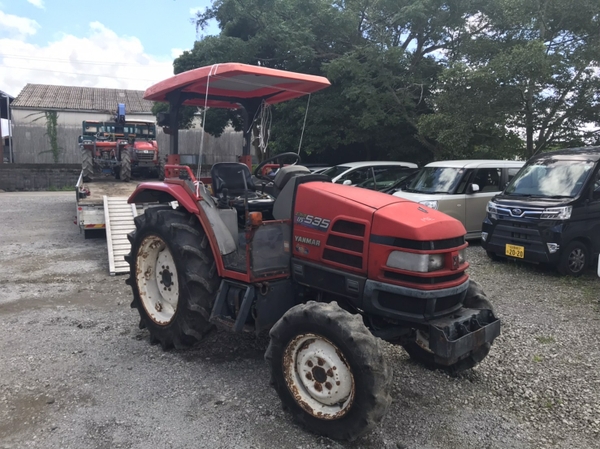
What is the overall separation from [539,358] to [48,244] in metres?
8.22

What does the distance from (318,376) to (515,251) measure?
5148mm

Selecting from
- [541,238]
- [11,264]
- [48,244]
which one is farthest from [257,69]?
[48,244]

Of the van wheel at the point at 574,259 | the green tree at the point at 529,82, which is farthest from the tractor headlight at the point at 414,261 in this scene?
the green tree at the point at 529,82

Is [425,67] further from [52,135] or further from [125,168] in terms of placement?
[52,135]

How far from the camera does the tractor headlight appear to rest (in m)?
2.97

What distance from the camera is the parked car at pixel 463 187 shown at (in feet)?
28.6

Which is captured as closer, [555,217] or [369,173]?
[555,217]

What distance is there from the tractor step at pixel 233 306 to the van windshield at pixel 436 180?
6.07 metres

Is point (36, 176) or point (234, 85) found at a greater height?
point (234, 85)

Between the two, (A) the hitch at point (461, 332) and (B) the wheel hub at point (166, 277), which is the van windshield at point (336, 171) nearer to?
(B) the wheel hub at point (166, 277)

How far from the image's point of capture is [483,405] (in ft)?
11.2

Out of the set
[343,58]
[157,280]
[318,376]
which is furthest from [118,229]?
[343,58]

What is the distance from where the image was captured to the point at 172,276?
14.0 ft

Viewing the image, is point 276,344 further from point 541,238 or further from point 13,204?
point 13,204
